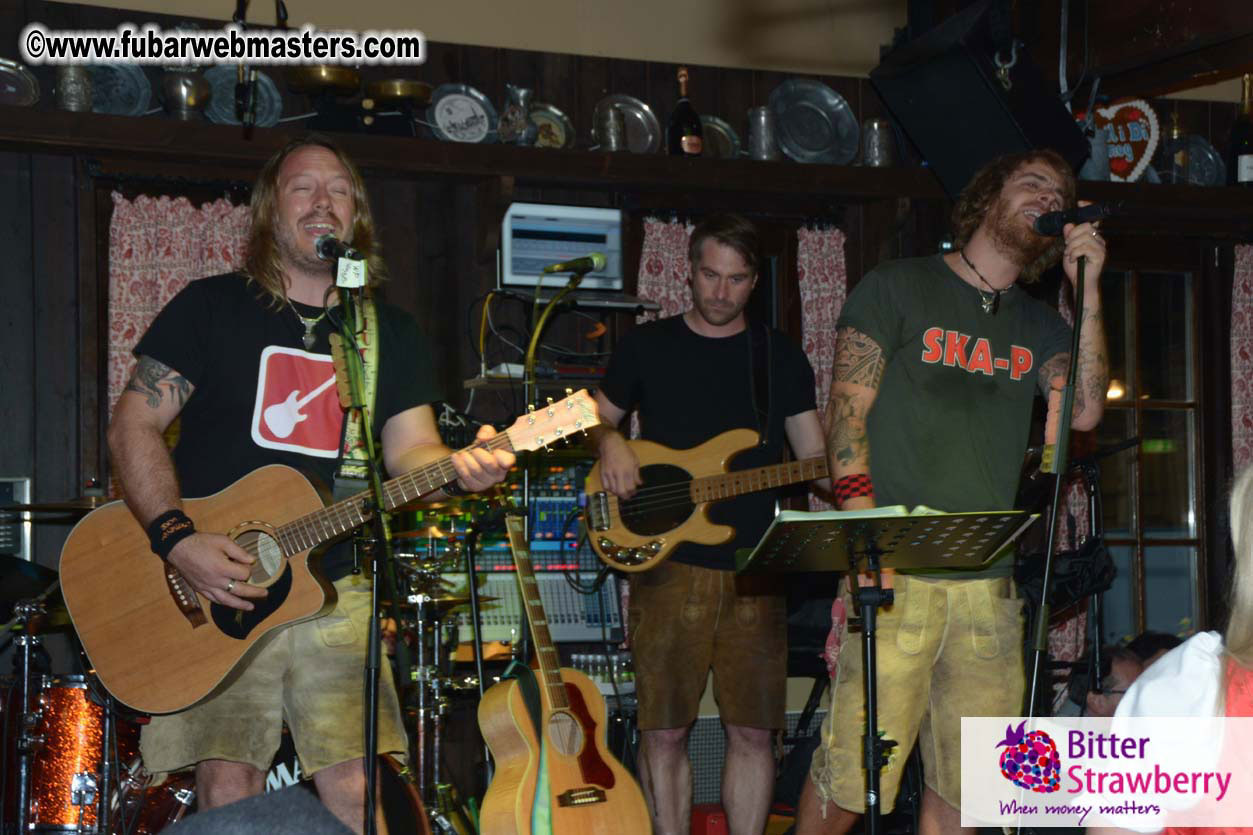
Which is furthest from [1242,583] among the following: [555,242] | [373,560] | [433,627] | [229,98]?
[229,98]

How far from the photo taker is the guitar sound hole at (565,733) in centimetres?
442

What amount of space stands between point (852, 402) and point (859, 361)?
0.12 m

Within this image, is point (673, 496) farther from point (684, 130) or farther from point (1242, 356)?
point (1242, 356)

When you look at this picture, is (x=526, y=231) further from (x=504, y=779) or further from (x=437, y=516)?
(x=504, y=779)

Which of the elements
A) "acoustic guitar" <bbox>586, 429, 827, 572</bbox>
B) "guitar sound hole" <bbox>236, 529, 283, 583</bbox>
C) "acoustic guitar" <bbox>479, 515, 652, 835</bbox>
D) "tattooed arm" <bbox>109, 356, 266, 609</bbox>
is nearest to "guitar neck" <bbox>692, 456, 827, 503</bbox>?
"acoustic guitar" <bbox>586, 429, 827, 572</bbox>

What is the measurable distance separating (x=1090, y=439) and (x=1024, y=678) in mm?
3582

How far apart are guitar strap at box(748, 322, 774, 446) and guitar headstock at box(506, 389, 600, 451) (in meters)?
1.64

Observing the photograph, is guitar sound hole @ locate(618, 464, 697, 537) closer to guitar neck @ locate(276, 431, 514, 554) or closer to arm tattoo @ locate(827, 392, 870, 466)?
arm tattoo @ locate(827, 392, 870, 466)

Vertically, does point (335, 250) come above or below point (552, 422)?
above

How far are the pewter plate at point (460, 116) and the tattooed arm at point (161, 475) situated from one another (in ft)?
10.8

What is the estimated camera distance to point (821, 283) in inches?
282

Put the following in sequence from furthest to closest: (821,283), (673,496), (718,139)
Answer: (821,283) < (718,139) < (673,496)

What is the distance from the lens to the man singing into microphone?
373 centimetres

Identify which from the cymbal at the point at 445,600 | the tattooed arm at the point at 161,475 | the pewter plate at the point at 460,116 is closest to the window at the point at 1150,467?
the pewter plate at the point at 460,116
